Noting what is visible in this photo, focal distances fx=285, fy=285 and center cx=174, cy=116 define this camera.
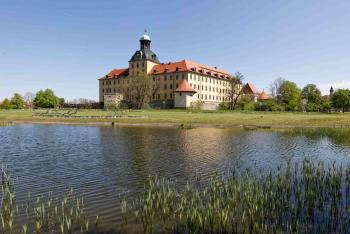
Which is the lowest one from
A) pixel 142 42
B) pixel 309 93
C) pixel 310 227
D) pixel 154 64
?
pixel 310 227

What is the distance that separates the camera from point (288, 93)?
124 meters

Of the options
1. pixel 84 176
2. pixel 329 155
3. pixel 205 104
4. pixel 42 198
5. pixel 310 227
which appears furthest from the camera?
pixel 205 104

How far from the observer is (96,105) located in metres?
134

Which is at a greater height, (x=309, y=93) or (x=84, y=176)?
(x=309, y=93)

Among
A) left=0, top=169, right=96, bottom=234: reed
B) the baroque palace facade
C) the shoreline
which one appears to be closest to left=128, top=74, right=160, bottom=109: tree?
Result: the baroque palace facade

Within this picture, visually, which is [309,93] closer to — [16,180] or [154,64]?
[154,64]

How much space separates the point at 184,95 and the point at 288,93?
48053mm

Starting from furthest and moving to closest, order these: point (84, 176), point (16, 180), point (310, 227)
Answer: point (84, 176)
point (16, 180)
point (310, 227)

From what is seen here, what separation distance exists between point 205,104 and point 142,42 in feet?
139

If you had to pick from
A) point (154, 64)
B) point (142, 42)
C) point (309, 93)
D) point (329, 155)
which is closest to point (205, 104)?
point (154, 64)

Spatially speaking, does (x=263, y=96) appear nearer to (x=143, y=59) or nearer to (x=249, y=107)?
(x=249, y=107)

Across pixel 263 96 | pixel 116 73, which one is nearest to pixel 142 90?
pixel 116 73

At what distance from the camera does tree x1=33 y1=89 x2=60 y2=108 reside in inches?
5861

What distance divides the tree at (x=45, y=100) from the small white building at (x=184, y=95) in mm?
72788
